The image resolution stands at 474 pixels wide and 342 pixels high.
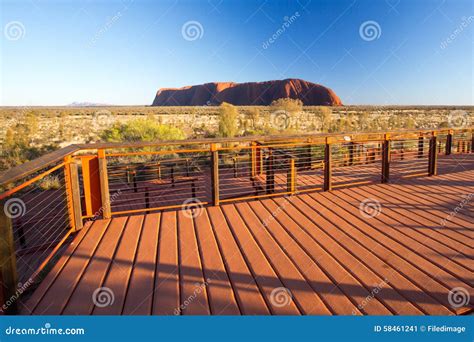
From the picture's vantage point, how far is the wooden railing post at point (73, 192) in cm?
329

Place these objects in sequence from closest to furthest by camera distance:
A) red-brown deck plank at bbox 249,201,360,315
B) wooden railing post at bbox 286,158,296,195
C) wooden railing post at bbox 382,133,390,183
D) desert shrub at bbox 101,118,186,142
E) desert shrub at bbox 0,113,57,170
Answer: red-brown deck plank at bbox 249,201,360,315
wooden railing post at bbox 286,158,296,195
wooden railing post at bbox 382,133,390,183
desert shrub at bbox 0,113,57,170
desert shrub at bbox 101,118,186,142

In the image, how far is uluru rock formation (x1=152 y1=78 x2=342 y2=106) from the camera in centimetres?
8888

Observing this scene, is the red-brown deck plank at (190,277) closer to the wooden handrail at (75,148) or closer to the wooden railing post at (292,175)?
the wooden handrail at (75,148)

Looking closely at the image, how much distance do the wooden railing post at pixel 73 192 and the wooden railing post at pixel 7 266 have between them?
1.43 metres

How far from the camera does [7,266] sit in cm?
198

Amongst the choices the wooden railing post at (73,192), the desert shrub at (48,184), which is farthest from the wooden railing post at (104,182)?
the desert shrub at (48,184)

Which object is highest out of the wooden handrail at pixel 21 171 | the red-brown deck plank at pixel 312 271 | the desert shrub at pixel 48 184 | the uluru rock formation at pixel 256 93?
the uluru rock formation at pixel 256 93

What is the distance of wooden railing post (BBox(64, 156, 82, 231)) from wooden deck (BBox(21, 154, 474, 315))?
183 mm

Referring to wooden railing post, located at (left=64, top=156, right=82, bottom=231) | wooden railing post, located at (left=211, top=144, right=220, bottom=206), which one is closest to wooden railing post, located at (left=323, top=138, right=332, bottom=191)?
wooden railing post, located at (left=211, top=144, right=220, bottom=206)

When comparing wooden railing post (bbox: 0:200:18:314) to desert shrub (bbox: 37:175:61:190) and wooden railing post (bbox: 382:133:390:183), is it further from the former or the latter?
desert shrub (bbox: 37:175:61:190)

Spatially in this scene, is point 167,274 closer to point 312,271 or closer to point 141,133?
point 312,271

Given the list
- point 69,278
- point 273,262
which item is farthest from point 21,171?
point 273,262

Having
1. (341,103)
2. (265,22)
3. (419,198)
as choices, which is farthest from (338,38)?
(341,103)

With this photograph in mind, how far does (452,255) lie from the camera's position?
2705 mm
